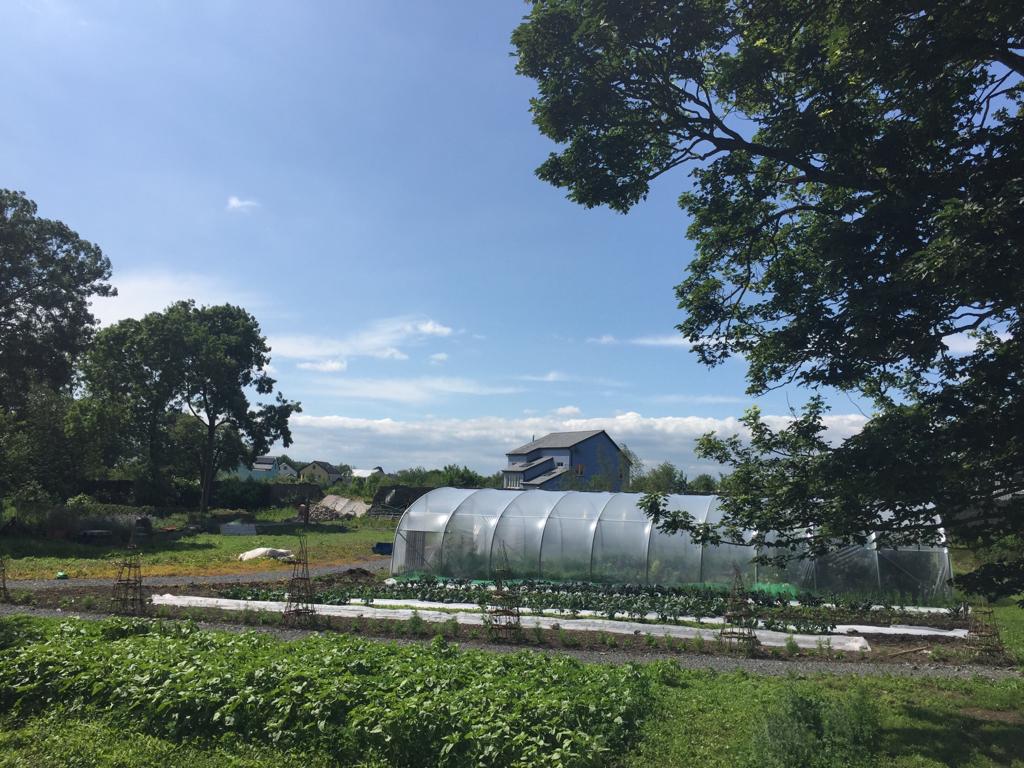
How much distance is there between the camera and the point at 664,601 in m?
15.3

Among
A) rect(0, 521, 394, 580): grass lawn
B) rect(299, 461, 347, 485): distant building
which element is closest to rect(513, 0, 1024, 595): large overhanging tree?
rect(0, 521, 394, 580): grass lawn

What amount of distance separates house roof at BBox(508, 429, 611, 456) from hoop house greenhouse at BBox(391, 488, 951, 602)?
4555 cm

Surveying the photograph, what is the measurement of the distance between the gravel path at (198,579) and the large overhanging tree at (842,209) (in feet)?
54.9

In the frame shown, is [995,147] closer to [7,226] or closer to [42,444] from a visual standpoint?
[42,444]

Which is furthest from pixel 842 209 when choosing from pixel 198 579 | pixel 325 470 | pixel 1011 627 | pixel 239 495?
pixel 325 470

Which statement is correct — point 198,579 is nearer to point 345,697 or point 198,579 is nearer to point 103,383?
point 345,697

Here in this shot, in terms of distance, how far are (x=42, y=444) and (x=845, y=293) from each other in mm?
36973

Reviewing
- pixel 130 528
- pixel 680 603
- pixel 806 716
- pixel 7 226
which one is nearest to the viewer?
pixel 806 716

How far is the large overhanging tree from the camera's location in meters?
5.72

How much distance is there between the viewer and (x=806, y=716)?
6.07m

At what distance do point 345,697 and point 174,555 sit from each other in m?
23.2

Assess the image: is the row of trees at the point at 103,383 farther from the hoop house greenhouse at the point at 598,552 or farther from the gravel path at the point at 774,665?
the gravel path at the point at 774,665

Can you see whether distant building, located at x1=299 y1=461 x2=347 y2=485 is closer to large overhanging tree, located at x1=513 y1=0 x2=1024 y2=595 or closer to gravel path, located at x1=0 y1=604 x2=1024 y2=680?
gravel path, located at x1=0 y1=604 x2=1024 y2=680

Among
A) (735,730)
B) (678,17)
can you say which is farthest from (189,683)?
(678,17)
